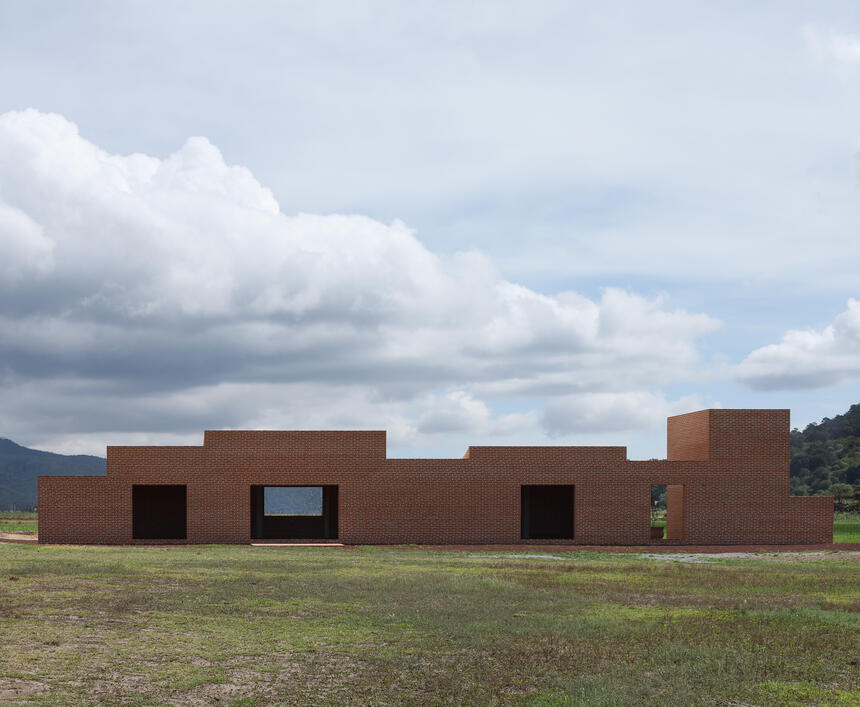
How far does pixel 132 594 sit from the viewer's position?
798 inches

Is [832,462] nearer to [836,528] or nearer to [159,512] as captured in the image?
[836,528]

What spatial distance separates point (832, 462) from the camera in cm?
13388

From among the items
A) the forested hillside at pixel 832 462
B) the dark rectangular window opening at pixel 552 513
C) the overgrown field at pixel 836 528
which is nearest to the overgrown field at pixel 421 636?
the dark rectangular window opening at pixel 552 513

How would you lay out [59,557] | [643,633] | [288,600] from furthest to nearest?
[59,557] → [288,600] → [643,633]

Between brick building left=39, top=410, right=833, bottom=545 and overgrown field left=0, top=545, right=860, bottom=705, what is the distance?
17439mm

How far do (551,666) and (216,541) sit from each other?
33.8 m

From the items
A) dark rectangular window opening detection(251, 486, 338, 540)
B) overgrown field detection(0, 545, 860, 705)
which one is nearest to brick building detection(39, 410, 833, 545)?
dark rectangular window opening detection(251, 486, 338, 540)

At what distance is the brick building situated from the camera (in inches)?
1750

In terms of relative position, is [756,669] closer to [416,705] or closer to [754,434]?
[416,705]

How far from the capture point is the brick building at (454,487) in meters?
44.4

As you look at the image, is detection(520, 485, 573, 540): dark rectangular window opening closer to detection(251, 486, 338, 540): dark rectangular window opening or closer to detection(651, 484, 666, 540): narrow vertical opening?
detection(651, 484, 666, 540): narrow vertical opening

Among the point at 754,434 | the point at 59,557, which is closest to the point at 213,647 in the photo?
the point at 59,557

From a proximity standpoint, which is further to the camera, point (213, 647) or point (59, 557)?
point (59, 557)

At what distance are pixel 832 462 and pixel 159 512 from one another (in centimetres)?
11013
